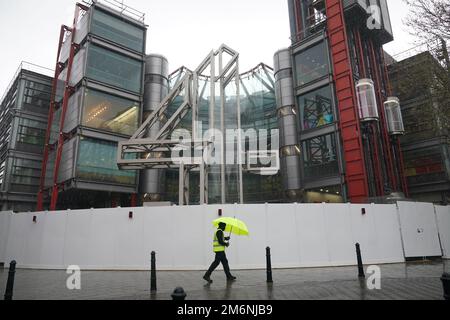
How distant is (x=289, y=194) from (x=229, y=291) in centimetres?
2447

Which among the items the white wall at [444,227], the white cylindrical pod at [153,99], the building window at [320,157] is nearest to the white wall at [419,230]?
the white wall at [444,227]

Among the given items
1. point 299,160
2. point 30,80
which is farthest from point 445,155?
point 30,80

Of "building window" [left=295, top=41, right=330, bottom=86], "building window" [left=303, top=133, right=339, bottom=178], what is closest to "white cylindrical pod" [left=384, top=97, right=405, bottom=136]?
"building window" [left=303, top=133, right=339, bottom=178]

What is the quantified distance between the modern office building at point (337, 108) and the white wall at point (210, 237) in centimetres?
1302

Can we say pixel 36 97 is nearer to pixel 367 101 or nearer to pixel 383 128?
pixel 367 101

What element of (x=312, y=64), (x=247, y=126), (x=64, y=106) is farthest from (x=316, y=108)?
(x=64, y=106)

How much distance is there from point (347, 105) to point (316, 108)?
12.2ft

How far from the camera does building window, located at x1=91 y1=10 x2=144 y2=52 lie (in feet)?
108

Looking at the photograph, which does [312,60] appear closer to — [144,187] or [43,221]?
[144,187]

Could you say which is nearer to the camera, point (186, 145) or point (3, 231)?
point (3, 231)

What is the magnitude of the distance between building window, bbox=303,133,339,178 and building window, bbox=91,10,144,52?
2124cm

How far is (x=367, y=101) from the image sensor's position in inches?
1085

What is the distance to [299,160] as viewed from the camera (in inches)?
1273

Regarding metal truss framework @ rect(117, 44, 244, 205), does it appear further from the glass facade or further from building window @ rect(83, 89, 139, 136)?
the glass facade
